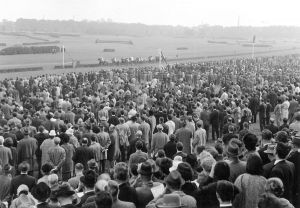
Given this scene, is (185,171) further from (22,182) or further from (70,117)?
(70,117)

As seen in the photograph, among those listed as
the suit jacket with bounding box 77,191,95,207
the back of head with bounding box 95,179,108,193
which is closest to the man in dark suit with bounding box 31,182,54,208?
the suit jacket with bounding box 77,191,95,207

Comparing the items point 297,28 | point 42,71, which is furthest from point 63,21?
point 42,71

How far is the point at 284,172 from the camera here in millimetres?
6566

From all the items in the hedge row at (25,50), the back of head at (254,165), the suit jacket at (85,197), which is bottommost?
the suit jacket at (85,197)

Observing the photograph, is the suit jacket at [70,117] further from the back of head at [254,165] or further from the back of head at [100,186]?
the back of head at [254,165]

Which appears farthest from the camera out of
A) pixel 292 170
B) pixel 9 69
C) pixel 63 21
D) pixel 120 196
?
pixel 63 21

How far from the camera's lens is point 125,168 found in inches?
242

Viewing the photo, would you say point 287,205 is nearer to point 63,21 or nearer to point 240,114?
point 240,114

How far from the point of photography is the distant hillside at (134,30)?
4830 inches

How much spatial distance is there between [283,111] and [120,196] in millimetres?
11844

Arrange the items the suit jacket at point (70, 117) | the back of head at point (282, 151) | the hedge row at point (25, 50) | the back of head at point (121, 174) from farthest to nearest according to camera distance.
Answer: the hedge row at point (25, 50), the suit jacket at point (70, 117), the back of head at point (282, 151), the back of head at point (121, 174)

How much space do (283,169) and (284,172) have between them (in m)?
0.05

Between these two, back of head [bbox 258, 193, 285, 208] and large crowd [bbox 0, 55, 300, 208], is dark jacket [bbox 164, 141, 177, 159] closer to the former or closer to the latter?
large crowd [bbox 0, 55, 300, 208]

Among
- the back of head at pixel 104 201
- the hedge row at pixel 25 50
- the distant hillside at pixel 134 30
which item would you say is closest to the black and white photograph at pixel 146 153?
the back of head at pixel 104 201
